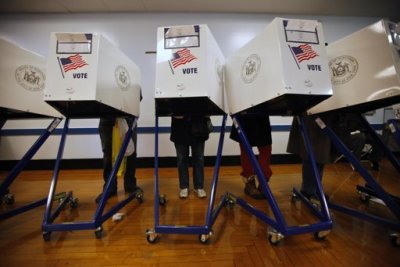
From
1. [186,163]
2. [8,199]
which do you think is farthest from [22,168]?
[186,163]

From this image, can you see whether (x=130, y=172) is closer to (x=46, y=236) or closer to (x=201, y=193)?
(x=201, y=193)

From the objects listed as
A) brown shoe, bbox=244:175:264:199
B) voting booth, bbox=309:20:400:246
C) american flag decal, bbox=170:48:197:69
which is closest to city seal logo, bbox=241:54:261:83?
american flag decal, bbox=170:48:197:69

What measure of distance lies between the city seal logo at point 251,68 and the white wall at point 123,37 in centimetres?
185

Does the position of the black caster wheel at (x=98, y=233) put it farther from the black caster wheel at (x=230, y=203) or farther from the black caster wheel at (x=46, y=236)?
the black caster wheel at (x=230, y=203)

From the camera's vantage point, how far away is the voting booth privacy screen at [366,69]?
3.67 feet

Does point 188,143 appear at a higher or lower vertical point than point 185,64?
lower

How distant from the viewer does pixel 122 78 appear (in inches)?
55.9

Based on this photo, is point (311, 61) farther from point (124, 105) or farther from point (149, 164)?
→ point (149, 164)

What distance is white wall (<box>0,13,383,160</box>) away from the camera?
9.68 ft

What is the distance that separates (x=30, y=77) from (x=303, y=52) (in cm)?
181

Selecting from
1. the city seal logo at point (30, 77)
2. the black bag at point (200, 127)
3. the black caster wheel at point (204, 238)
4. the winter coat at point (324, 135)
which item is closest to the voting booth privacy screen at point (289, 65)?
the winter coat at point (324, 135)

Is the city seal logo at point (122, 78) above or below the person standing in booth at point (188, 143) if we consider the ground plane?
above

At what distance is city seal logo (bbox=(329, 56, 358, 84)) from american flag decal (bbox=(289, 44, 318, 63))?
38 cm

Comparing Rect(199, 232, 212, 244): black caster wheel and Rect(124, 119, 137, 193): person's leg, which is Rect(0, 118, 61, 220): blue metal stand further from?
Rect(199, 232, 212, 244): black caster wheel
